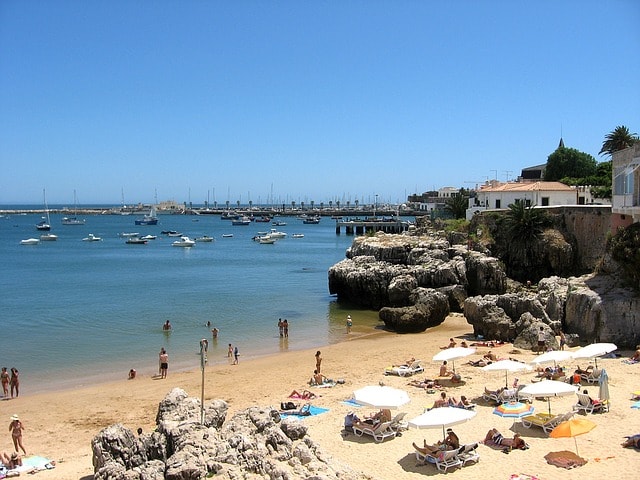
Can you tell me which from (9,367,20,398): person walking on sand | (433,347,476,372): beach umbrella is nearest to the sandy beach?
(9,367,20,398): person walking on sand

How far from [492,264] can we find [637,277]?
441 inches

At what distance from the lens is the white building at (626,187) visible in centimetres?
2702

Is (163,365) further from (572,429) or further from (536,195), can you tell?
(536,195)

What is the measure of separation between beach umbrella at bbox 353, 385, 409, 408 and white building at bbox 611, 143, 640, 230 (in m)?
17.2

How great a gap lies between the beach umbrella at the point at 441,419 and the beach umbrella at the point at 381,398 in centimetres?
123

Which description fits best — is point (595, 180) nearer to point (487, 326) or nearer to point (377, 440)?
point (487, 326)

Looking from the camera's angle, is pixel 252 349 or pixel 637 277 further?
pixel 252 349

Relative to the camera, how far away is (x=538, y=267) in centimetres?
3762

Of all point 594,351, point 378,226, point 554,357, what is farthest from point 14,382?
point 378,226

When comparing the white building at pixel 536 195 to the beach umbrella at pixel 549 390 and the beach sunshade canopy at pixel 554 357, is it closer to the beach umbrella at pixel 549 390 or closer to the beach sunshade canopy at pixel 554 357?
the beach sunshade canopy at pixel 554 357

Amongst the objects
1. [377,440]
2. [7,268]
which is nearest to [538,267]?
[377,440]

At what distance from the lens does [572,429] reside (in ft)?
45.9

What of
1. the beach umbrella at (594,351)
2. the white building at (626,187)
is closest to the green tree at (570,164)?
the white building at (626,187)

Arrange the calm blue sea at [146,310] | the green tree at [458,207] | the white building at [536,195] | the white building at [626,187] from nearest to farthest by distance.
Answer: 1. the calm blue sea at [146,310]
2. the white building at [626,187]
3. the white building at [536,195]
4. the green tree at [458,207]
